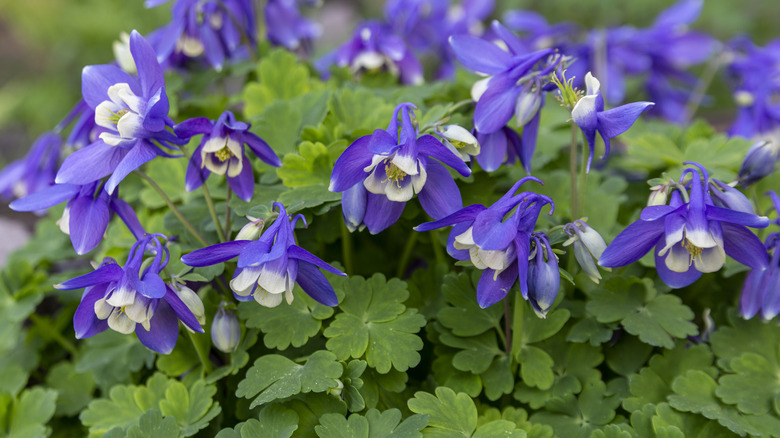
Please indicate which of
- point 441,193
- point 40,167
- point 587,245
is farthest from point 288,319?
point 40,167

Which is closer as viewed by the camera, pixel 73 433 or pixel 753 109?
pixel 73 433

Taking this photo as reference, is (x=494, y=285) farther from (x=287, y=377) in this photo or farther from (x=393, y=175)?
(x=287, y=377)

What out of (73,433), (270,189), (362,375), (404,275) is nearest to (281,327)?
(362,375)

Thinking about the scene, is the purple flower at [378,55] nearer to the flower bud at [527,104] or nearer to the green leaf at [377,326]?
the flower bud at [527,104]

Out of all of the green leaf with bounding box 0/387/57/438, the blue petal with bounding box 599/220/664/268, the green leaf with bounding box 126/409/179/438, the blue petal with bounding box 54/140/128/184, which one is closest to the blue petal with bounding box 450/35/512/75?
the blue petal with bounding box 599/220/664/268

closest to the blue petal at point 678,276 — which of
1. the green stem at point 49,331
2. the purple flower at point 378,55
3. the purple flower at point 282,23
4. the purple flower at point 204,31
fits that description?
the purple flower at point 378,55

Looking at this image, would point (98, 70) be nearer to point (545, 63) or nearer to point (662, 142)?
point (545, 63)

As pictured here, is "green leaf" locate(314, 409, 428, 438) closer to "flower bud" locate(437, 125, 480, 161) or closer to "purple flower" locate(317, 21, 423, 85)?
"flower bud" locate(437, 125, 480, 161)
